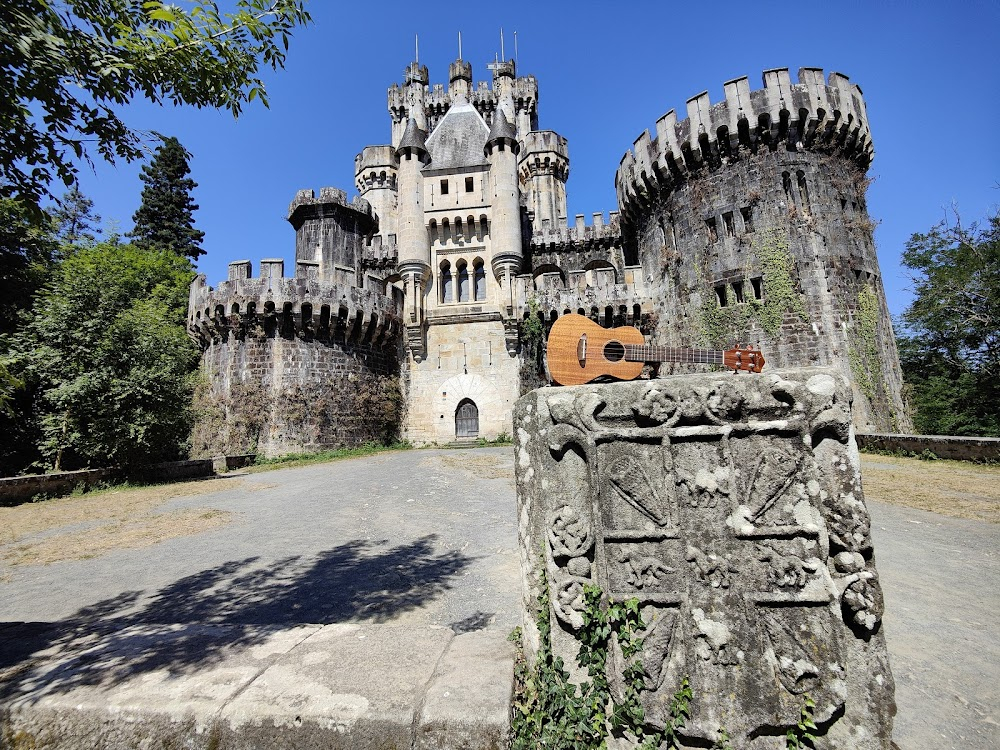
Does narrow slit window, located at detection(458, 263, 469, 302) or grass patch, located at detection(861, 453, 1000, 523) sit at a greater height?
narrow slit window, located at detection(458, 263, 469, 302)

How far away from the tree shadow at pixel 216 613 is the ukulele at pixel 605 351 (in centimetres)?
274

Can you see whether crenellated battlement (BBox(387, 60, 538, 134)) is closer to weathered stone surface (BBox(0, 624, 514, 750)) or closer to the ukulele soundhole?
the ukulele soundhole

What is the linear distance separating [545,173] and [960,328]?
22.6 meters

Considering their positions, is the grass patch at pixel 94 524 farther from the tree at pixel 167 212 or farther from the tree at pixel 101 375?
the tree at pixel 167 212

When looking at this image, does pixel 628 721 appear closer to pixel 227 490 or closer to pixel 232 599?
pixel 232 599

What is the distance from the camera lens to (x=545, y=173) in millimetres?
27469

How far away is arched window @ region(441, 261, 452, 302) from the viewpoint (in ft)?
74.8

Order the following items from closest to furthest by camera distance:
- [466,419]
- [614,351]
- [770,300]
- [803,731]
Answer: [803,731] → [614,351] → [770,300] → [466,419]

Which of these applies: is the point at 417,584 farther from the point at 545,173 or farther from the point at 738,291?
the point at 545,173

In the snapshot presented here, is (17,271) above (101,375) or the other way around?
above

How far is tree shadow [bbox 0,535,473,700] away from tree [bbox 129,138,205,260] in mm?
33786

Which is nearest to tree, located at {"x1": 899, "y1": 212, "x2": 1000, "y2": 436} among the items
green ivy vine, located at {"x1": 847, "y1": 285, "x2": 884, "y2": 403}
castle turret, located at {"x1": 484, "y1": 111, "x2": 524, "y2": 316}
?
green ivy vine, located at {"x1": 847, "y1": 285, "x2": 884, "y2": 403}

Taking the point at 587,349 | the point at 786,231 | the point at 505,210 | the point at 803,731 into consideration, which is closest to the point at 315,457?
the point at 505,210

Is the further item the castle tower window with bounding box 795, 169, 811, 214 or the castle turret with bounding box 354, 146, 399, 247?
the castle turret with bounding box 354, 146, 399, 247
